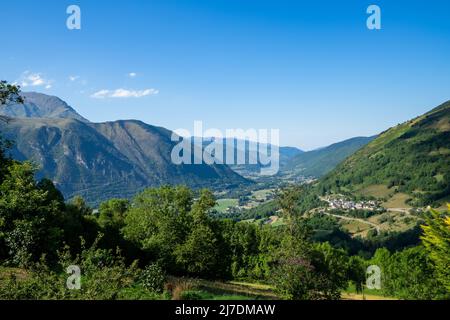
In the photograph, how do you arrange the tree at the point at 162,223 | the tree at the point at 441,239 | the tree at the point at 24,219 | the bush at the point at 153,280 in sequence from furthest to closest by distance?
the tree at the point at 162,223 < the tree at the point at 441,239 < the tree at the point at 24,219 < the bush at the point at 153,280

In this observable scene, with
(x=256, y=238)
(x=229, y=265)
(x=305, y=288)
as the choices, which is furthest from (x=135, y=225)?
(x=305, y=288)

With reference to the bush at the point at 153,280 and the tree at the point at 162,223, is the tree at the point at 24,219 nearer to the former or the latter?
the bush at the point at 153,280

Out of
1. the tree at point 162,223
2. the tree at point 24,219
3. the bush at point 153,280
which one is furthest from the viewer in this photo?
the tree at point 162,223

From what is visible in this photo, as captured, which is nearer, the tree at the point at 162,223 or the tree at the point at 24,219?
the tree at the point at 24,219

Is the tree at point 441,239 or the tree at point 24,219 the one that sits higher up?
the tree at point 24,219

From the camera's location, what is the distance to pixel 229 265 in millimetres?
80625

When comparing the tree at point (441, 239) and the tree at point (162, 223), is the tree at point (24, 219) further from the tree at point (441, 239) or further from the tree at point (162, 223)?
the tree at point (441, 239)

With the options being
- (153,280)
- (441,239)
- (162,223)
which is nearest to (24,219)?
(153,280)

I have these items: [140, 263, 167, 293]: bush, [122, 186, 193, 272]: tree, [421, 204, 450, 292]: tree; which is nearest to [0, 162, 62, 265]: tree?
[140, 263, 167, 293]: bush

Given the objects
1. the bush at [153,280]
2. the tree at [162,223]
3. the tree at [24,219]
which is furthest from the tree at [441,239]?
the tree at [162,223]

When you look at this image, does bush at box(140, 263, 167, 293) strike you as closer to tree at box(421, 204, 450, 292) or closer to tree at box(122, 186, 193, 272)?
tree at box(421, 204, 450, 292)

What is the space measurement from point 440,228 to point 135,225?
158 ft

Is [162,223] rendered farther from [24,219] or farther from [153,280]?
[153,280]
